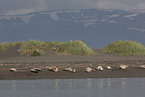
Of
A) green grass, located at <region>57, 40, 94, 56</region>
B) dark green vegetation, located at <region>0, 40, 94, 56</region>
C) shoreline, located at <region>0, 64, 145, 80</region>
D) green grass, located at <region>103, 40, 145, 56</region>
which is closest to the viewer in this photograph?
shoreline, located at <region>0, 64, 145, 80</region>

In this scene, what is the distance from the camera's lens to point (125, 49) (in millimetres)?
28344

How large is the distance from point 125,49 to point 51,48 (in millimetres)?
6042

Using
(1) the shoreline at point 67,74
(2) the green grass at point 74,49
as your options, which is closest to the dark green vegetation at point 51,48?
(2) the green grass at point 74,49

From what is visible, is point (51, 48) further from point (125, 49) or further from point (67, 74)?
point (67, 74)

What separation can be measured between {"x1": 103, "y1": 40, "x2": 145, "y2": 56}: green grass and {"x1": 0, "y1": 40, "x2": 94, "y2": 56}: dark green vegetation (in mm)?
1829

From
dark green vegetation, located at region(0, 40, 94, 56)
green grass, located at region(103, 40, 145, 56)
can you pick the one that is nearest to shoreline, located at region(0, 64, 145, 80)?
dark green vegetation, located at region(0, 40, 94, 56)

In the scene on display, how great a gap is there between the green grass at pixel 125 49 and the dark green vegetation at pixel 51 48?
1.83 meters

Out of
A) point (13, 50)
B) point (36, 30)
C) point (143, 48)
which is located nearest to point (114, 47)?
point (143, 48)

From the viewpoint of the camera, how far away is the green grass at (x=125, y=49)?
2779 cm

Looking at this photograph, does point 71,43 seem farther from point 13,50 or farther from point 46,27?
point 46,27

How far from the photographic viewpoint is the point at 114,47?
1156 inches

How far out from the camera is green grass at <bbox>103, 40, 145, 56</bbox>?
91.2ft

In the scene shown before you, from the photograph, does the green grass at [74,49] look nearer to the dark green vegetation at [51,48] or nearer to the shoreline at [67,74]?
the dark green vegetation at [51,48]

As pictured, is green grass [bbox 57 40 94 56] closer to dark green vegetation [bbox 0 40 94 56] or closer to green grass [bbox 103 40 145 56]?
dark green vegetation [bbox 0 40 94 56]
